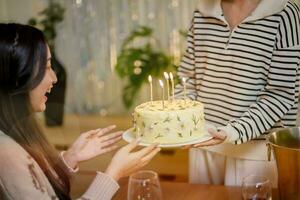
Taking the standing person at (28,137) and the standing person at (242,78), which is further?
the standing person at (242,78)

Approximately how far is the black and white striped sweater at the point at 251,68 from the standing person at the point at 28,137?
0.46 meters

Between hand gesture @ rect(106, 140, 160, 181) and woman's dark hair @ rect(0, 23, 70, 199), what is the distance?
6.9 inches

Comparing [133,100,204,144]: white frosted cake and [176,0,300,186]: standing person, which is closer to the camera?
[133,100,204,144]: white frosted cake

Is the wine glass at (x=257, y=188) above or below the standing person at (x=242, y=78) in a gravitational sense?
below

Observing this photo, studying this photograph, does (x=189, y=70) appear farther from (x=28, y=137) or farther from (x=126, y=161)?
(x=28, y=137)

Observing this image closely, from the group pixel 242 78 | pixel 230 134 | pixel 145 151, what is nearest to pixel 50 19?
pixel 242 78

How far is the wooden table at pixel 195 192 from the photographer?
155cm

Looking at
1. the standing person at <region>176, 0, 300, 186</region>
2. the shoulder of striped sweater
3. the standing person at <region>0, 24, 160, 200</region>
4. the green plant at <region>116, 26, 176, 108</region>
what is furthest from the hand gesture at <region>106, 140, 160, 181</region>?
the green plant at <region>116, 26, 176, 108</region>

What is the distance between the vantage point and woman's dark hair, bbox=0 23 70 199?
51.2 inches

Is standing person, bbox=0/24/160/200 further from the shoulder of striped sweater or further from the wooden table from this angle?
the shoulder of striped sweater

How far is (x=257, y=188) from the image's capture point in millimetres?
1392

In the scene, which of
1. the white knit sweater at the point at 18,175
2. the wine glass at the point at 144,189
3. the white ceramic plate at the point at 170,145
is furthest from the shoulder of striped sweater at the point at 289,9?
the white knit sweater at the point at 18,175

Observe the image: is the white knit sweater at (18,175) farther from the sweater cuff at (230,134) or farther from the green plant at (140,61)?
the green plant at (140,61)

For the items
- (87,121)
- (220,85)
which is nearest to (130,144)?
(220,85)
